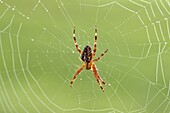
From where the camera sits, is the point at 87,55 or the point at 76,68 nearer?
the point at 87,55

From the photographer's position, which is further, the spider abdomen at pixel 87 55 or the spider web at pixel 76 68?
the spider web at pixel 76 68

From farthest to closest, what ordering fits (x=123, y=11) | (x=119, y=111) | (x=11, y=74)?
(x=123, y=11), (x=11, y=74), (x=119, y=111)

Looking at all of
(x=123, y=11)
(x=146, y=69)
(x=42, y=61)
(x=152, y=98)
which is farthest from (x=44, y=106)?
(x=123, y=11)

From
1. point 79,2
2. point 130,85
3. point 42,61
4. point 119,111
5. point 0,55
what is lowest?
point 119,111

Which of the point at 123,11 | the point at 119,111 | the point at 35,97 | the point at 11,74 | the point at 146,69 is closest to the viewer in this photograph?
the point at 119,111

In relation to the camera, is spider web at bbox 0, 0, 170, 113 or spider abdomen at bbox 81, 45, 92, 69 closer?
spider abdomen at bbox 81, 45, 92, 69

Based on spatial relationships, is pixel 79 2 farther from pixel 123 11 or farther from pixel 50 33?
pixel 50 33

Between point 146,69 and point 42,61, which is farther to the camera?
point 146,69

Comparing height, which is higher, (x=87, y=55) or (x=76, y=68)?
(x=76, y=68)
